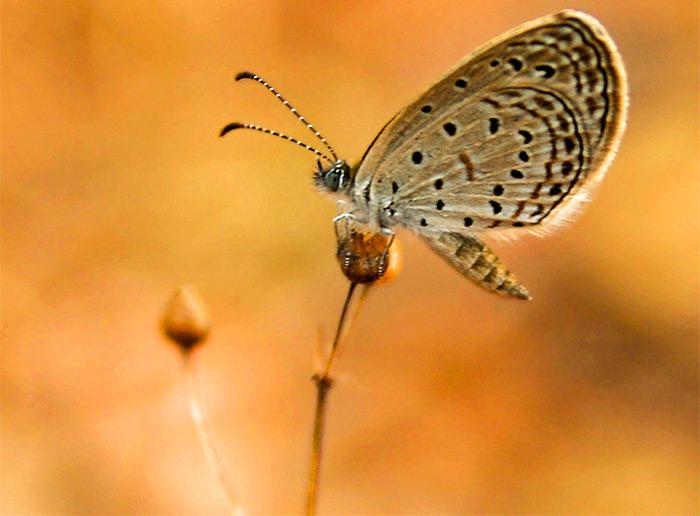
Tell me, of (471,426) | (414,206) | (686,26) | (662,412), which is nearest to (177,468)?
(471,426)

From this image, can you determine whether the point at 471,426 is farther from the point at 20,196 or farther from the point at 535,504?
the point at 20,196

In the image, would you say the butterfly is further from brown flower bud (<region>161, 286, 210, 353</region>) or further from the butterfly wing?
brown flower bud (<region>161, 286, 210, 353</region>)

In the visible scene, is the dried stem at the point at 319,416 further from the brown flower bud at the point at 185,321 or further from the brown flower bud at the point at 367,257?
the brown flower bud at the point at 185,321

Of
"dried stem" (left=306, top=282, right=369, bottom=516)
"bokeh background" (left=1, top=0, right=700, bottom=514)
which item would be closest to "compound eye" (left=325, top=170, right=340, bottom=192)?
"dried stem" (left=306, top=282, right=369, bottom=516)

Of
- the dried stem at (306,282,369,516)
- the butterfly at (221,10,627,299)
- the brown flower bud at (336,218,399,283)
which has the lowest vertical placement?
the dried stem at (306,282,369,516)

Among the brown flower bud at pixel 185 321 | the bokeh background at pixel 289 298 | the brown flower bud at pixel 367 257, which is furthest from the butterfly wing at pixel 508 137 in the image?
the bokeh background at pixel 289 298
